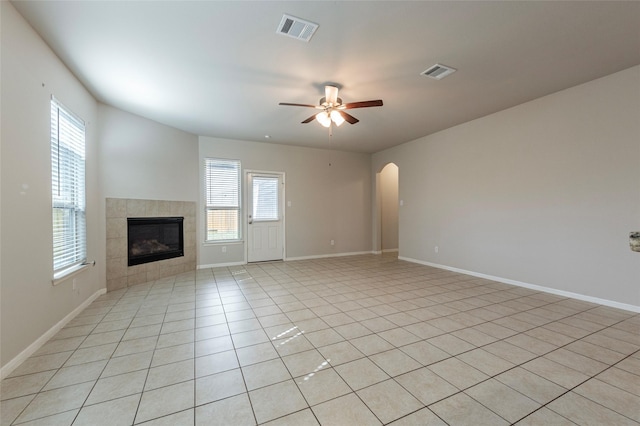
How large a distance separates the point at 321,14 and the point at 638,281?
444 centimetres

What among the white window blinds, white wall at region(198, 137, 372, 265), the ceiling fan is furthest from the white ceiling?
the white window blinds

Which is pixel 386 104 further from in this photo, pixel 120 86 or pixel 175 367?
pixel 175 367

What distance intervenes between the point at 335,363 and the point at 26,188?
2919 mm

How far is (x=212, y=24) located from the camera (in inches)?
88.4

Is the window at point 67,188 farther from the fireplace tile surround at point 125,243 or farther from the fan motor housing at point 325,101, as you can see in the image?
the fan motor housing at point 325,101

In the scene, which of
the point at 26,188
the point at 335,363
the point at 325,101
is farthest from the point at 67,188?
the point at 335,363

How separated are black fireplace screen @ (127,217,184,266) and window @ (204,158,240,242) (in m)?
0.64

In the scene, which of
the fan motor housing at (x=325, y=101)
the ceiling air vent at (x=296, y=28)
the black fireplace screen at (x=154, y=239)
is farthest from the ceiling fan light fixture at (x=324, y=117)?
the black fireplace screen at (x=154, y=239)

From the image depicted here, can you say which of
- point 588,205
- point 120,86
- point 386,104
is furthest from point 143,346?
point 588,205

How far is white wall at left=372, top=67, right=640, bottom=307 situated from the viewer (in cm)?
310

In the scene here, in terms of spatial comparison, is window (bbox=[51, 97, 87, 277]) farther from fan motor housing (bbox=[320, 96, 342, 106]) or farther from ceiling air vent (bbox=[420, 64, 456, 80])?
ceiling air vent (bbox=[420, 64, 456, 80])

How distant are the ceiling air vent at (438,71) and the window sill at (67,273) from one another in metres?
4.44

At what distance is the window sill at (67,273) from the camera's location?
262 centimetres

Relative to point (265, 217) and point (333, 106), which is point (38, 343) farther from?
point (265, 217)
